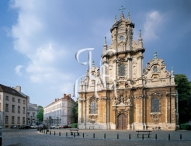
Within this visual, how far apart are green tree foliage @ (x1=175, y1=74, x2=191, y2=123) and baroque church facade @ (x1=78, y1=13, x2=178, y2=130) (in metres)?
7.63

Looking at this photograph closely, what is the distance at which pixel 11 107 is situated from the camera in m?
51.1

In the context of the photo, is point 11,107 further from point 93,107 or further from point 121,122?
point 121,122

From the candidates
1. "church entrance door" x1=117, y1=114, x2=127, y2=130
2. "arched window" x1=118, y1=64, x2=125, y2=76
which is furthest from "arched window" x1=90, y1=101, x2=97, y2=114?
"arched window" x1=118, y1=64, x2=125, y2=76

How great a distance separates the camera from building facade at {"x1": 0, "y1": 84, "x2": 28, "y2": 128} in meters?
47.9

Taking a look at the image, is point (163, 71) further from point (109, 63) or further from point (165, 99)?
point (109, 63)

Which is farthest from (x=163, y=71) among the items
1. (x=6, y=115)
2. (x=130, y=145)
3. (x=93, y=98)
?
(x=6, y=115)

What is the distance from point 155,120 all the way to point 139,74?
31.5 feet

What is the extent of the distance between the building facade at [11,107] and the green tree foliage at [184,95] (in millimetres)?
40555

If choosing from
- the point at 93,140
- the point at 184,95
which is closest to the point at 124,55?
the point at 184,95

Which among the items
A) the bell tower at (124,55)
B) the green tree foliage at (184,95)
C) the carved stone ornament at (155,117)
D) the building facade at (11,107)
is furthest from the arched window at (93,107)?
the building facade at (11,107)

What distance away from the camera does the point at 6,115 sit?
160ft

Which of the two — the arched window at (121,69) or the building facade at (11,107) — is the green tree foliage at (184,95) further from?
the building facade at (11,107)

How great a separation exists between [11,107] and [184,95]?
1644 inches

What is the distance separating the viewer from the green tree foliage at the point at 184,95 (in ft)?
147
